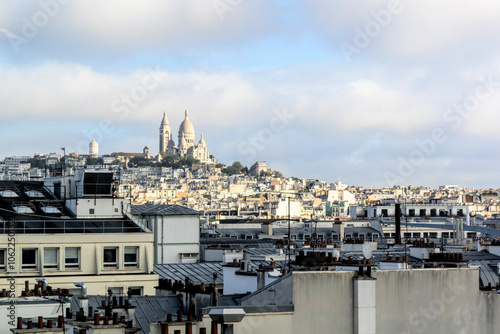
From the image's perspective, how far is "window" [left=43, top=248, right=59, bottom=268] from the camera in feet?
85.8

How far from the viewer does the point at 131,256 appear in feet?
90.5

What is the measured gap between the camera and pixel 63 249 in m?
26.4

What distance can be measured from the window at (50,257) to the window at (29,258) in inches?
9.6

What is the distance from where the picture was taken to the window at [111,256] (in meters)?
27.2

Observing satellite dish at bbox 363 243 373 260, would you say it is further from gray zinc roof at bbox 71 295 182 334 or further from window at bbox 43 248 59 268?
window at bbox 43 248 59 268

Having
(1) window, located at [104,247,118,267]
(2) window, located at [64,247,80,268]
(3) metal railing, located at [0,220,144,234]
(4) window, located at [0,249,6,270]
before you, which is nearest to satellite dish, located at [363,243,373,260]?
(4) window, located at [0,249,6,270]

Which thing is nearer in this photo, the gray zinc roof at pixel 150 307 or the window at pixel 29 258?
the gray zinc roof at pixel 150 307

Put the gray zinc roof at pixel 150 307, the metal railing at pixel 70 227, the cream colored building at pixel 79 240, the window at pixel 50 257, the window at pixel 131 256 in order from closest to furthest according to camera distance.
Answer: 1. the gray zinc roof at pixel 150 307
2. the cream colored building at pixel 79 240
3. the window at pixel 50 257
4. the metal railing at pixel 70 227
5. the window at pixel 131 256

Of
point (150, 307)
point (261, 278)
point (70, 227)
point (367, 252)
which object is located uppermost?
point (367, 252)

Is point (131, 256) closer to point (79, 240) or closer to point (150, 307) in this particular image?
point (79, 240)

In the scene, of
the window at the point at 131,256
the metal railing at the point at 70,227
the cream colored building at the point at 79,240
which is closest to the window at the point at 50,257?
the cream colored building at the point at 79,240

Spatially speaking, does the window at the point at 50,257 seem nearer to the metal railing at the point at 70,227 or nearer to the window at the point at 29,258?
the window at the point at 29,258

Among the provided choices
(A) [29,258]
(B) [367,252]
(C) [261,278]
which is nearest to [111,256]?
(A) [29,258]

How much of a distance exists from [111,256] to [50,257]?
5.93 ft
